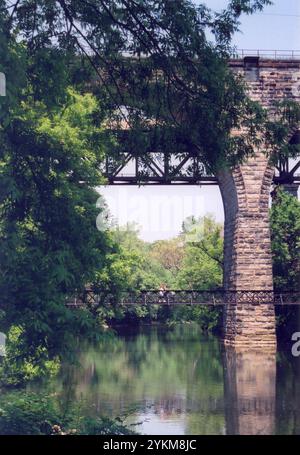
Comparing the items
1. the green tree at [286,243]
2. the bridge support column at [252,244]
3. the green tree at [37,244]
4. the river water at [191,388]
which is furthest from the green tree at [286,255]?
the green tree at [37,244]

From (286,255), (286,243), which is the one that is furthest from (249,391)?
(286,243)

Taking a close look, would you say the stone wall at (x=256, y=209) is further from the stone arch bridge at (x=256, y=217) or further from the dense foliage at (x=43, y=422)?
the dense foliage at (x=43, y=422)

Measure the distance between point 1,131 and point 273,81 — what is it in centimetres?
1876

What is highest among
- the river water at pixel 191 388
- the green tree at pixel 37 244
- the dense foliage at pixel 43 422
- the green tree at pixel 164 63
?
the green tree at pixel 164 63

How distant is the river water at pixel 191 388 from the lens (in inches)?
569

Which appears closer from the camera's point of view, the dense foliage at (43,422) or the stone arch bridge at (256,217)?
the dense foliage at (43,422)

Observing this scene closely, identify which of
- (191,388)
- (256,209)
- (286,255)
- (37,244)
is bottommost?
(191,388)

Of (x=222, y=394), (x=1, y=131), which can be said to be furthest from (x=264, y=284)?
(x=1, y=131)

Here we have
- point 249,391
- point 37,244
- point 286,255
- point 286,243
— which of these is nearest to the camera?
point 37,244

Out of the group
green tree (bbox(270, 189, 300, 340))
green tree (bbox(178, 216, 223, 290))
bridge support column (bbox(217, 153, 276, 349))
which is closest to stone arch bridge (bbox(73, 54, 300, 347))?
bridge support column (bbox(217, 153, 276, 349))

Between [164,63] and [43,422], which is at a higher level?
[164,63]

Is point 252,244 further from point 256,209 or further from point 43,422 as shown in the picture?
point 43,422

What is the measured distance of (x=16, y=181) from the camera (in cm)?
1303

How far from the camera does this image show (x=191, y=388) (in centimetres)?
2041
